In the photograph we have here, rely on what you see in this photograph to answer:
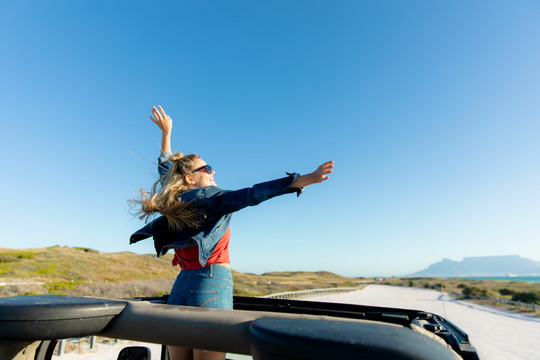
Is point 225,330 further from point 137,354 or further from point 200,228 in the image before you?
point 137,354

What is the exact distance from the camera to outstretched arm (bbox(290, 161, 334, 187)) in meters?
1.94

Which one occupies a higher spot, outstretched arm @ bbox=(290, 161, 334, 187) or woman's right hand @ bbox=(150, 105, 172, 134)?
woman's right hand @ bbox=(150, 105, 172, 134)

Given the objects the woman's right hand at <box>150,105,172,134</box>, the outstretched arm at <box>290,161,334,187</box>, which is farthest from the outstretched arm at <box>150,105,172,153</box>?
the outstretched arm at <box>290,161,334,187</box>

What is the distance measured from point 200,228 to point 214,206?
193 millimetres

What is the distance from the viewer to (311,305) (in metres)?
2.64

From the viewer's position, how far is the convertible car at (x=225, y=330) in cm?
73

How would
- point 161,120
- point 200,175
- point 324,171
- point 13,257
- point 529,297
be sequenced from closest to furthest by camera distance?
point 324,171, point 200,175, point 161,120, point 529,297, point 13,257

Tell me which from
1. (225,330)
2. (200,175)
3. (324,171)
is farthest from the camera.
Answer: (200,175)

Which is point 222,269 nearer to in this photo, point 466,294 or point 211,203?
point 211,203

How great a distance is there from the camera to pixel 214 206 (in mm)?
2184

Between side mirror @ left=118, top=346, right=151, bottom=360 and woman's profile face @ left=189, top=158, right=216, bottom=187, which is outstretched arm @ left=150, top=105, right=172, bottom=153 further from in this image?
side mirror @ left=118, top=346, right=151, bottom=360

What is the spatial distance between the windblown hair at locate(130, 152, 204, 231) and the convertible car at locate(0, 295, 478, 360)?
86cm

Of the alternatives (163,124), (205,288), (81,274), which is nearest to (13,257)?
(81,274)

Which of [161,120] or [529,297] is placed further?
[529,297]
